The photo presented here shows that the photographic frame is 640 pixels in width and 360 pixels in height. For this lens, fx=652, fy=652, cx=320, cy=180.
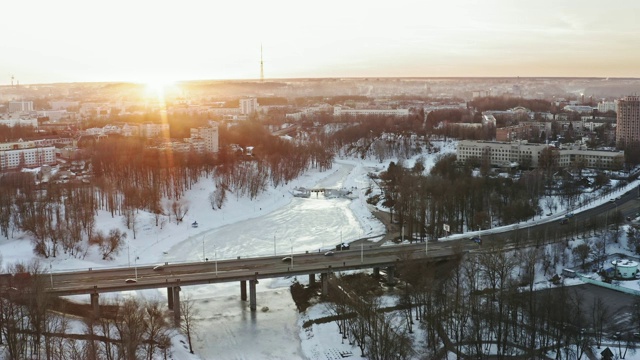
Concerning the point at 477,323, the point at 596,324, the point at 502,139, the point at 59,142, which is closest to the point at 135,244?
the point at 477,323

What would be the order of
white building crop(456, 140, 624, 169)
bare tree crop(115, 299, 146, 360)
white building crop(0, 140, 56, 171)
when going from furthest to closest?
white building crop(0, 140, 56, 171), white building crop(456, 140, 624, 169), bare tree crop(115, 299, 146, 360)

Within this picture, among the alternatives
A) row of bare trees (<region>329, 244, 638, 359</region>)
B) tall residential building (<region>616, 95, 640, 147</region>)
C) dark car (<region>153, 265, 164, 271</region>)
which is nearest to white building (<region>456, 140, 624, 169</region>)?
tall residential building (<region>616, 95, 640, 147</region>)

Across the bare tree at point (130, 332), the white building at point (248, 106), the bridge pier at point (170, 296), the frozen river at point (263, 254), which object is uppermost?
the white building at point (248, 106)

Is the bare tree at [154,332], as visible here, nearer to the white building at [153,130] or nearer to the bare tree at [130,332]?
the bare tree at [130,332]

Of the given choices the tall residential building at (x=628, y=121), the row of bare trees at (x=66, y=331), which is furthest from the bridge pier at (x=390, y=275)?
the tall residential building at (x=628, y=121)

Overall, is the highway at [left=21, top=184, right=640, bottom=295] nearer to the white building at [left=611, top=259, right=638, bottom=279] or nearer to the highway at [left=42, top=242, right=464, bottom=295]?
the highway at [left=42, top=242, right=464, bottom=295]

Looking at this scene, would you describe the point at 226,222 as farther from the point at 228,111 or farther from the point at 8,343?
the point at 228,111

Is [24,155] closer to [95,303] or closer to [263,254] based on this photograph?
[263,254]
